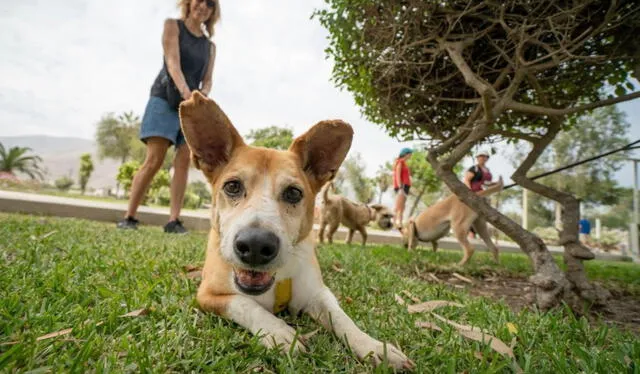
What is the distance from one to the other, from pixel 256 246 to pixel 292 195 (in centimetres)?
58

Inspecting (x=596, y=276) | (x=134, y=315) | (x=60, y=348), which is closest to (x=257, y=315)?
(x=134, y=315)

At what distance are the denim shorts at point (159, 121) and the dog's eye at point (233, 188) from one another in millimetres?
3556

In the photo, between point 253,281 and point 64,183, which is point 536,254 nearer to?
point 253,281

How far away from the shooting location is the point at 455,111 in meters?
4.90

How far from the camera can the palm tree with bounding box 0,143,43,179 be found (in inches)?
1581

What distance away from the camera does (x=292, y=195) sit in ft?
7.04

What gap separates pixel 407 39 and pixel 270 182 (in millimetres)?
2724

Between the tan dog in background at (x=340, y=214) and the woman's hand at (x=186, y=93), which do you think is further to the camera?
the tan dog in background at (x=340, y=214)

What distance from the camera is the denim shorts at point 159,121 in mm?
5109

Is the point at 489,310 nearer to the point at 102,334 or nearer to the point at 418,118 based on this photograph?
the point at 102,334

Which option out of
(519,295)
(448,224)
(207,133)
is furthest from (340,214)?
(207,133)

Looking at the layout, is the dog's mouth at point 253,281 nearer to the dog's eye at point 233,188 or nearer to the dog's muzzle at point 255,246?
the dog's muzzle at point 255,246

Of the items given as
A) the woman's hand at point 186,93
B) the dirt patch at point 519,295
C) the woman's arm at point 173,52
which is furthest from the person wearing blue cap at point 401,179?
Answer: the woman's hand at point 186,93

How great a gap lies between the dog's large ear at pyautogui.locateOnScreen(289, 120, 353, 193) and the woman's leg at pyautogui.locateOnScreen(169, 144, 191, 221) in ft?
11.9
